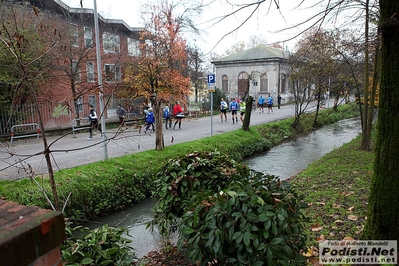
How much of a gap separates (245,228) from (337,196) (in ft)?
13.1

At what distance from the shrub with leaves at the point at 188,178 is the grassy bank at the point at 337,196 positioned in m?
1.29

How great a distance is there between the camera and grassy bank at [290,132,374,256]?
4.31 metres

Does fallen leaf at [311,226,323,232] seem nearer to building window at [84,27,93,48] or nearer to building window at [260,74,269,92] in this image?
building window at [84,27,93,48]

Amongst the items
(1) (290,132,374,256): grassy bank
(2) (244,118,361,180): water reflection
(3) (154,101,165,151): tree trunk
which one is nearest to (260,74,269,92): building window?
(2) (244,118,361,180): water reflection

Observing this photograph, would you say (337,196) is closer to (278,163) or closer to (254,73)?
(278,163)

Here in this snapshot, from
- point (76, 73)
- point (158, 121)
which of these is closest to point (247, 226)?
point (76, 73)

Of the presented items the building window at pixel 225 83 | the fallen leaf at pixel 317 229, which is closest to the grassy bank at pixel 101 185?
the fallen leaf at pixel 317 229

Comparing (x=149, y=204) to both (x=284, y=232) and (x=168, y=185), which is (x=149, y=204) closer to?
(x=168, y=185)

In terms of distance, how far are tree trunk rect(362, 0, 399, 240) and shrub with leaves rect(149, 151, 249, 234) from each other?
1.65m

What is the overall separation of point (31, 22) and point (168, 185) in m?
14.9

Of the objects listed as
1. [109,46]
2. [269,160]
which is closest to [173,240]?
[269,160]

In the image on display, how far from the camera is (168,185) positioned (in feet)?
13.8

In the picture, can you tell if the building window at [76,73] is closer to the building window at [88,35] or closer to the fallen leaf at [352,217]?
the building window at [88,35]

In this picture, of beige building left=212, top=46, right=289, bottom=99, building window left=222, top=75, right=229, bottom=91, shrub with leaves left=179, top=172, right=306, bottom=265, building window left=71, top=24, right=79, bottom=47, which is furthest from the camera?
building window left=222, top=75, right=229, bottom=91
